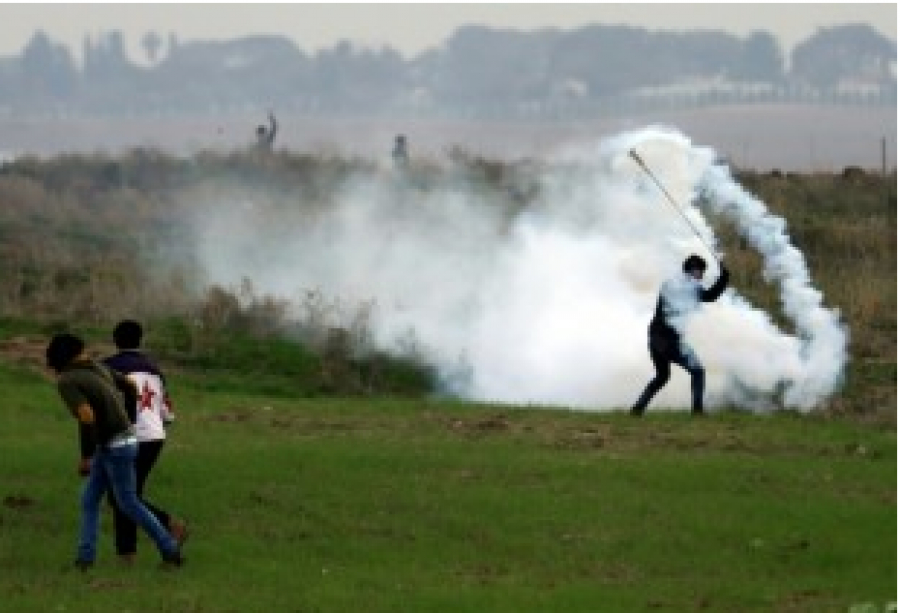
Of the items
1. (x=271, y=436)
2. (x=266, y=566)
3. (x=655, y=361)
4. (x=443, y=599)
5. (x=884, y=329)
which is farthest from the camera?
(x=884, y=329)

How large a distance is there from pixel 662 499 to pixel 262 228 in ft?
101

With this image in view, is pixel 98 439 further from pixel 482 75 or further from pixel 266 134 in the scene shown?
pixel 482 75

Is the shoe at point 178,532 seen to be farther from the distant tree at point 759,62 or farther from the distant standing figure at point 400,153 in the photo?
the distant tree at point 759,62

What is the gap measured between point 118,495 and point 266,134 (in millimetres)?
50300

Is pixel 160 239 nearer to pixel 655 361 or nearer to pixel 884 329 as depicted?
pixel 884 329

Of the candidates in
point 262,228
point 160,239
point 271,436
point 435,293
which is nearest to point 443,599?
point 271,436

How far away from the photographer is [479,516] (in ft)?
61.9

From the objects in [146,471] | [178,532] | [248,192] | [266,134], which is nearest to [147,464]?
[146,471]

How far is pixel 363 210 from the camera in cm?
4403

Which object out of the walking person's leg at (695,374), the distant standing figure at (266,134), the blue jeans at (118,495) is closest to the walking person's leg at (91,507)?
the blue jeans at (118,495)

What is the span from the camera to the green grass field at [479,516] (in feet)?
52.2

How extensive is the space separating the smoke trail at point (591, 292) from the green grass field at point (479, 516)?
16.7ft

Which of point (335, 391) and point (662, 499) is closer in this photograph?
point (662, 499)

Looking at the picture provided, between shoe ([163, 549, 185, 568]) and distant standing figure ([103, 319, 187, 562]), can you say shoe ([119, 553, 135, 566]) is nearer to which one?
distant standing figure ([103, 319, 187, 562])
